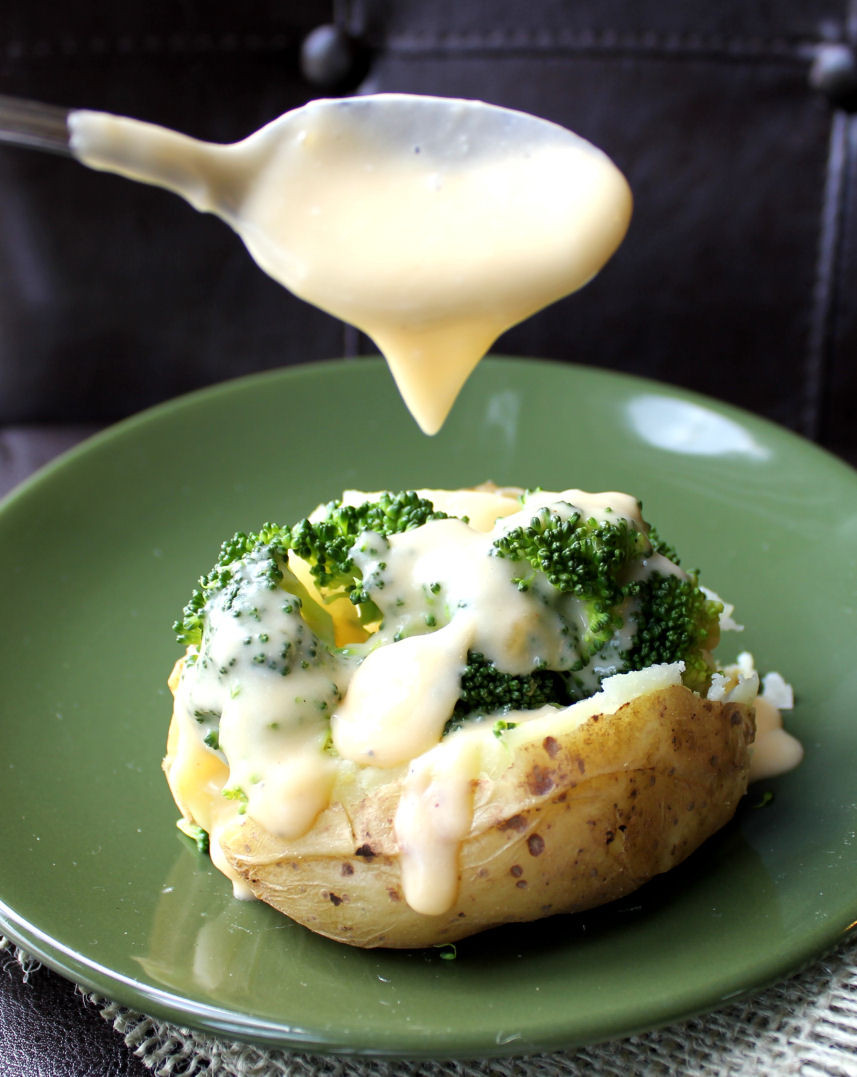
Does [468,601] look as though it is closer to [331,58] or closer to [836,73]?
[331,58]

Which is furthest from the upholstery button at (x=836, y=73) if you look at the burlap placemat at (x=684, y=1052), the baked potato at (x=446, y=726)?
the burlap placemat at (x=684, y=1052)

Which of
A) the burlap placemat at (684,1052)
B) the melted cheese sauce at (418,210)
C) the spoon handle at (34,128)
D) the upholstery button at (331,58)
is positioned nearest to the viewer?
the burlap placemat at (684,1052)

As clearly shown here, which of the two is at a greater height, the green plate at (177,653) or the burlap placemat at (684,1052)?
the green plate at (177,653)

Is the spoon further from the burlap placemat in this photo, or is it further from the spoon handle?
the burlap placemat

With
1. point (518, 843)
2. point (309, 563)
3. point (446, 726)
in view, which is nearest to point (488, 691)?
point (446, 726)

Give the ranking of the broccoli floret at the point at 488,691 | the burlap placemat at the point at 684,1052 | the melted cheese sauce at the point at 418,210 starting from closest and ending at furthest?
1. the burlap placemat at the point at 684,1052
2. the broccoli floret at the point at 488,691
3. the melted cheese sauce at the point at 418,210

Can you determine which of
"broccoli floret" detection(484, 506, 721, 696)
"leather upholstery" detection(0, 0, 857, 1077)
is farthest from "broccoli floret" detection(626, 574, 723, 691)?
"leather upholstery" detection(0, 0, 857, 1077)

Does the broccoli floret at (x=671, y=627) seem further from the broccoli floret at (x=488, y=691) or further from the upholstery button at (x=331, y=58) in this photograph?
the upholstery button at (x=331, y=58)
